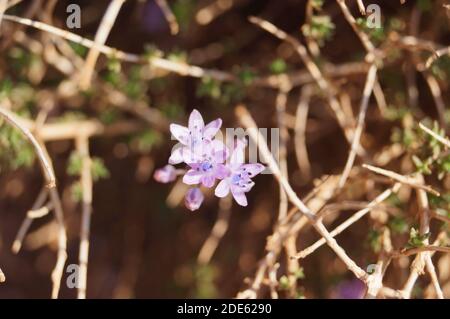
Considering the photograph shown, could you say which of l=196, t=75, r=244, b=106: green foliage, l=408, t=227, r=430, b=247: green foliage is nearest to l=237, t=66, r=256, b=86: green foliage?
l=196, t=75, r=244, b=106: green foliage

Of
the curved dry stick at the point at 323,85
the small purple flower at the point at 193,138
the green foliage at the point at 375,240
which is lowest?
the green foliage at the point at 375,240

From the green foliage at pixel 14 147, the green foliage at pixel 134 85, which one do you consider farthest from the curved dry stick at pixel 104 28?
the green foliage at pixel 14 147

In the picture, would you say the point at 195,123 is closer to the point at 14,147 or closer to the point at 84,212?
the point at 84,212

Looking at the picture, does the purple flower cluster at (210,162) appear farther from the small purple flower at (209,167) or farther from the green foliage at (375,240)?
the green foliage at (375,240)

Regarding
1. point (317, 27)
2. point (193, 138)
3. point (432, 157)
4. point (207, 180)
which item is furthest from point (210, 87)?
point (432, 157)

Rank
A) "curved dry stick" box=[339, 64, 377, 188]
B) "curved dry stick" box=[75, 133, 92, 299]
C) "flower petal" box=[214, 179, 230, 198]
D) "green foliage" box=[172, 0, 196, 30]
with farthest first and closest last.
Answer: "green foliage" box=[172, 0, 196, 30], "curved dry stick" box=[339, 64, 377, 188], "curved dry stick" box=[75, 133, 92, 299], "flower petal" box=[214, 179, 230, 198]

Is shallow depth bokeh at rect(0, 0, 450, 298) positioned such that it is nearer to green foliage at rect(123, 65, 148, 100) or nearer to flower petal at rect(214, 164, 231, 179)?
green foliage at rect(123, 65, 148, 100)
